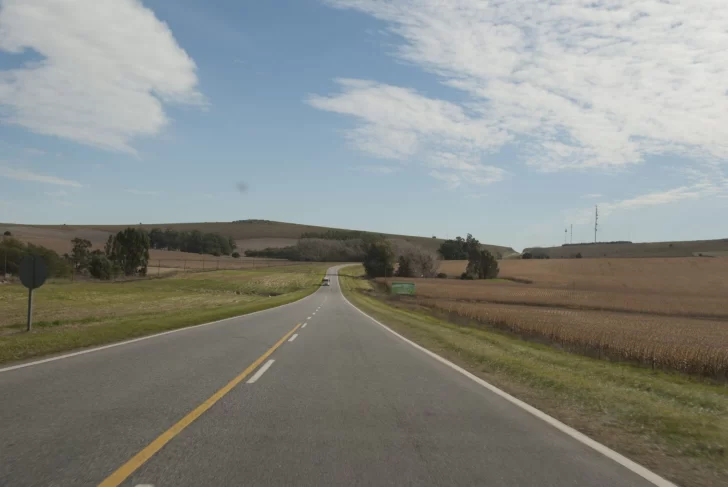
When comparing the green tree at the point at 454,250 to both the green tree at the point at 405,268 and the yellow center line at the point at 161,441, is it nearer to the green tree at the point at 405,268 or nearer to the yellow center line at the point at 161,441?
the green tree at the point at 405,268

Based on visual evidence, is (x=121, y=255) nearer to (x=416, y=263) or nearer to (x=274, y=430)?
(x=416, y=263)

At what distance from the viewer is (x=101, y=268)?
8800 cm

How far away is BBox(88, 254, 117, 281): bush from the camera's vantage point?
288 ft

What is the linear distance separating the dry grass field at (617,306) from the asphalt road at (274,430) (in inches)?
371

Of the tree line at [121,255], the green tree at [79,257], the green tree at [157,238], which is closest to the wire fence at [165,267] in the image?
the tree line at [121,255]

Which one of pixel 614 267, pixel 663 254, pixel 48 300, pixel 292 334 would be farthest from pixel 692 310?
pixel 663 254

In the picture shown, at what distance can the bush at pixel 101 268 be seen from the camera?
87.8 metres

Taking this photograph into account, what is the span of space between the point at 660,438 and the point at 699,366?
10.1m

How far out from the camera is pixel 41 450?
5945 mm

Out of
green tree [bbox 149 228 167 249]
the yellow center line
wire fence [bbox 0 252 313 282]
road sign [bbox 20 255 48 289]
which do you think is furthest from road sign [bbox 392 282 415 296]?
green tree [bbox 149 228 167 249]

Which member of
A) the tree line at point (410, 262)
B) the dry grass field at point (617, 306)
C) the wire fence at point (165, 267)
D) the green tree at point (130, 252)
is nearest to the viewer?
the dry grass field at point (617, 306)

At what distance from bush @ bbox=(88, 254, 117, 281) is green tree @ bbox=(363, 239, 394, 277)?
169ft

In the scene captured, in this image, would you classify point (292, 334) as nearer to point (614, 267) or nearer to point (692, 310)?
point (692, 310)

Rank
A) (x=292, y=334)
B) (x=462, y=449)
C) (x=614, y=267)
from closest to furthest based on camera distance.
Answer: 1. (x=462, y=449)
2. (x=292, y=334)
3. (x=614, y=267)
